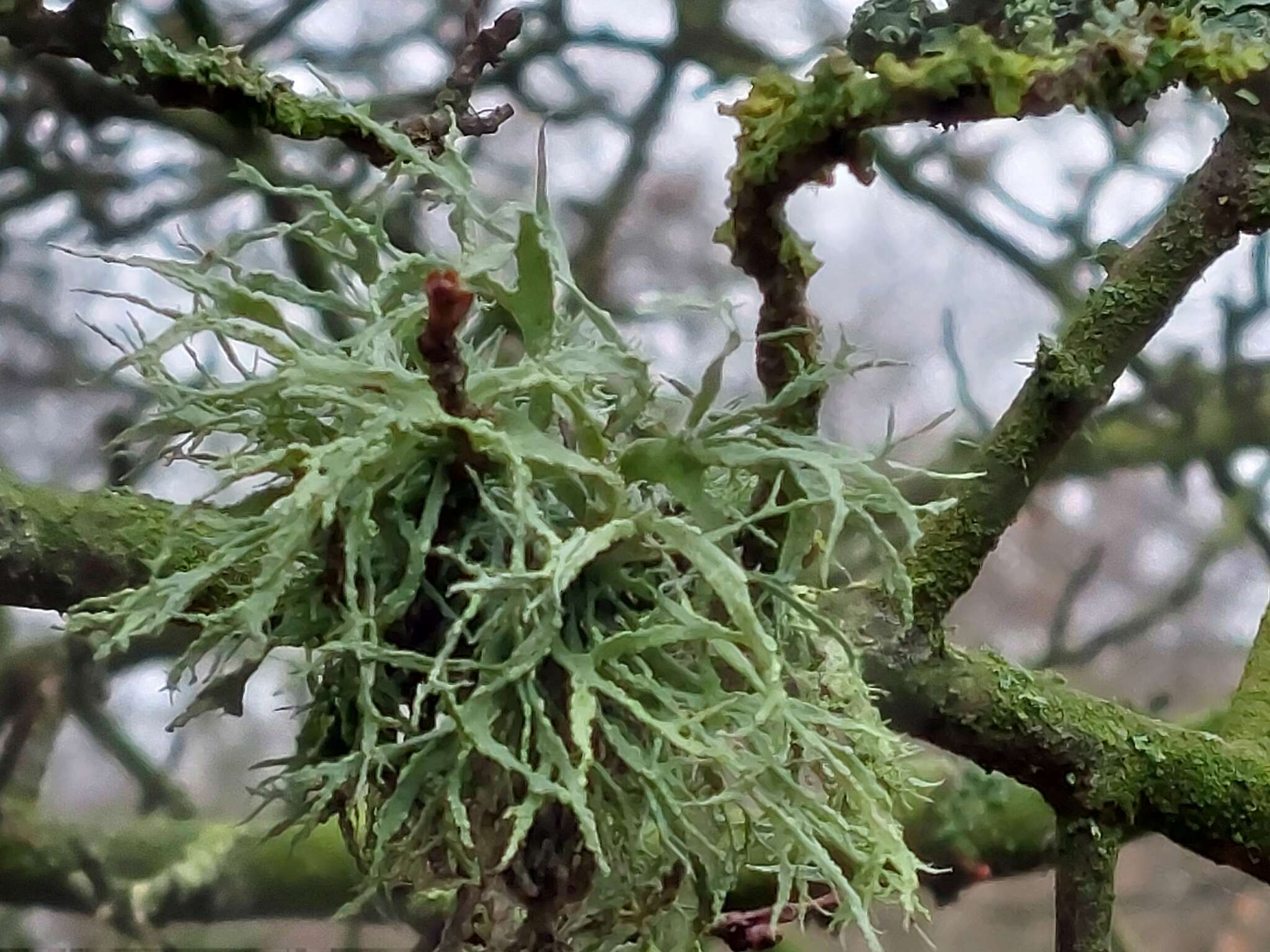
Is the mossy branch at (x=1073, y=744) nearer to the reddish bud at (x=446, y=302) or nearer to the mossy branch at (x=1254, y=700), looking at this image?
the mossy branch at (x=1254, y=700)

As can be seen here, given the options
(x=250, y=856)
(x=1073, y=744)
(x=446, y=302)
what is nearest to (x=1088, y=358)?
(x=1073, y=744)

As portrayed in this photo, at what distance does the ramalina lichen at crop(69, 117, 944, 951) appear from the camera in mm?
222

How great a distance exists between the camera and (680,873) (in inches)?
10.2

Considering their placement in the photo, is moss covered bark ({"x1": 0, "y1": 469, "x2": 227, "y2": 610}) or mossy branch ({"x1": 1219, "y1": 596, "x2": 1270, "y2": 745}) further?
mossy branch ({"x1": 1219, "y1": 596, "x2": 1270, "y2": 745})

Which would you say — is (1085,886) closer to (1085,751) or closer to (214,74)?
(1085,751)

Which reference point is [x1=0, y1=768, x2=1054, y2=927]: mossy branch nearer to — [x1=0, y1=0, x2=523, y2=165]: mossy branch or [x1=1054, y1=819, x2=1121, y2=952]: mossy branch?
[x1=1054, y1=819, x2=1121, y2=952]: mossy branch

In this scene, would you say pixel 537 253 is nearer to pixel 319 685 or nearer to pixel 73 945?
pixel 319 685

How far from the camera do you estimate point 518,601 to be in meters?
0.23

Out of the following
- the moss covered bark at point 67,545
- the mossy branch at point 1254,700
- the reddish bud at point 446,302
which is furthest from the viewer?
the mossy branch at point 1254,700

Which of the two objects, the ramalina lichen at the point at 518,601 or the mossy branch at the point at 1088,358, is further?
the mossy branch at the point at 1088,358

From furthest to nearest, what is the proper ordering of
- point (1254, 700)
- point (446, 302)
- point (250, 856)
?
1. point (250, 856)
2. point (1254, 700)
3. point (446, 302)

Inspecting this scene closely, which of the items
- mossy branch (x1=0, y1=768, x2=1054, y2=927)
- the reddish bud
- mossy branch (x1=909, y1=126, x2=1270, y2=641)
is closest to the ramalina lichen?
the reddish bud

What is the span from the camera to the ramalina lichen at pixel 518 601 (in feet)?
0.73

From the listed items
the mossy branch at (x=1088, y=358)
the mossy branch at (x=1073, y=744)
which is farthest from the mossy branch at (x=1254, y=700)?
the mossy branch at (x=1088, y=358)
